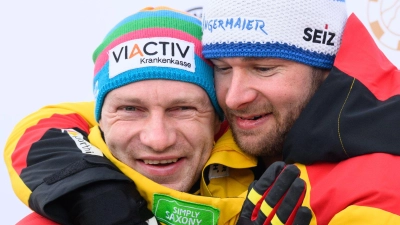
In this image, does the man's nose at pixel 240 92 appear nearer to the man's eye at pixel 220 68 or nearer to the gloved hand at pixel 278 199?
the man's eye at pixel 220 68

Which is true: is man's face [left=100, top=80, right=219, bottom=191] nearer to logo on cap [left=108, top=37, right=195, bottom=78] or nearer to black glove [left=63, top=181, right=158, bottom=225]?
logo on cap [left=108, top=37, right=195, bottom=78]

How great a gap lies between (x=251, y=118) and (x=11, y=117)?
4.69ft

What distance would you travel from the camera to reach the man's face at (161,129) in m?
1.95

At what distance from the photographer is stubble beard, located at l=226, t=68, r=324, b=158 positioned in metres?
1.93

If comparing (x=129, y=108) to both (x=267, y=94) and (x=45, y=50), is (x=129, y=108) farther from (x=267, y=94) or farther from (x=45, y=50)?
(x=45, y=50)

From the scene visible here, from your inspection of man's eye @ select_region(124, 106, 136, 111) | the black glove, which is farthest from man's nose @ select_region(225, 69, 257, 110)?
the black glove

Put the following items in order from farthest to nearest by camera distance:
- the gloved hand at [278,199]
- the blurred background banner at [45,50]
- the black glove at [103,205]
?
1. the blurred background banner at [45,50]
2. the black glove at [103,205]
3. the gloved hand at [278,199]

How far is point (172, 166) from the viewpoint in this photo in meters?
2.00

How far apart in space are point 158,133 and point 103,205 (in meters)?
0.33

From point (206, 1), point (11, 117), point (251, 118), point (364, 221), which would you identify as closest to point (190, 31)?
point (206, 1)

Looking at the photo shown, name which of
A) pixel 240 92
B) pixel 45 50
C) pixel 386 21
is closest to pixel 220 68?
pixel 240 92

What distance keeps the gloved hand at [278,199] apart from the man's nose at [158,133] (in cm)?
48

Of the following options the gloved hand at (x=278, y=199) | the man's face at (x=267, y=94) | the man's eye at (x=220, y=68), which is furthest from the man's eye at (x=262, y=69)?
the gloved hand at (x=278, y=199)

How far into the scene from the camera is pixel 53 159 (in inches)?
74.6
